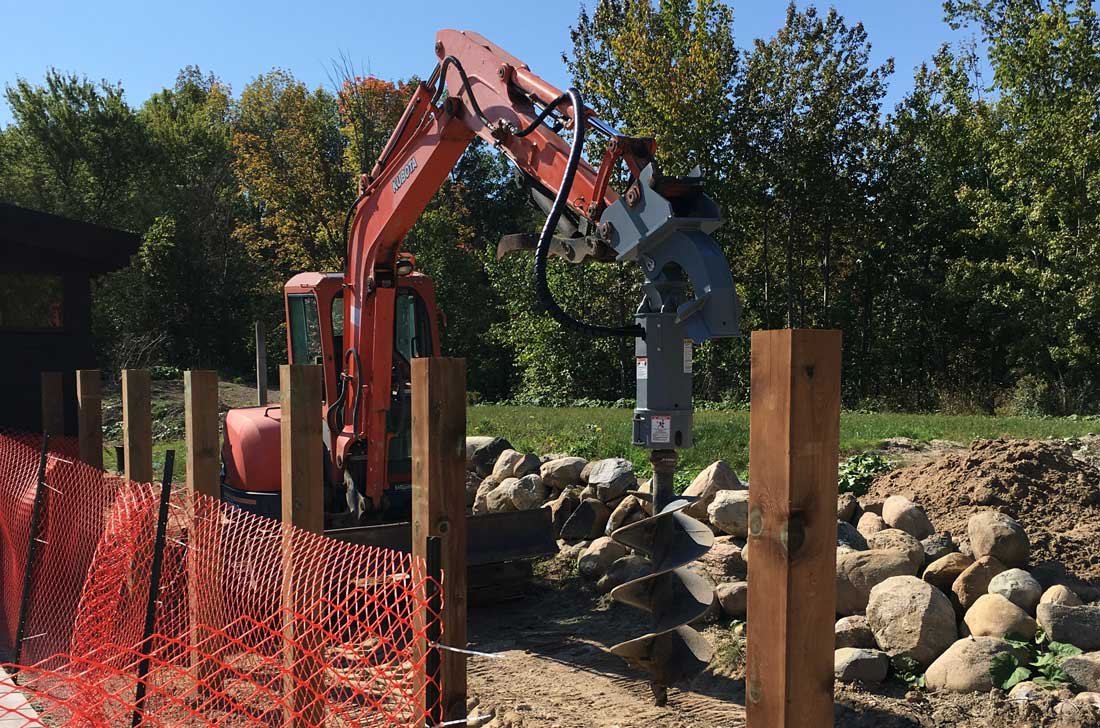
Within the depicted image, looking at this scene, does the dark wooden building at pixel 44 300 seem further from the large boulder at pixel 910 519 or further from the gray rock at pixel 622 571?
the large boulder at pixel 910 519

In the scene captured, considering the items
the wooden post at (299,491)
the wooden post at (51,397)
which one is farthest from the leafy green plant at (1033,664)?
the wooden post at (51,397)

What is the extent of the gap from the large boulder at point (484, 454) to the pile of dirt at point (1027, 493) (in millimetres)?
4116

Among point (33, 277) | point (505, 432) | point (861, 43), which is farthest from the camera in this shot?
point (861, 43)

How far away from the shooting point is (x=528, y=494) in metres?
8.69

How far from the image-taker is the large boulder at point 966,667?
482 cm

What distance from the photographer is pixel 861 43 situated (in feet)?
75.2

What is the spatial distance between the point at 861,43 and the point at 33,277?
65.2 feet

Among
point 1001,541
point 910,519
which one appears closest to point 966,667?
point 1001,541

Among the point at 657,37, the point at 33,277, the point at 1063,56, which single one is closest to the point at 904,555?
the point at 33,277

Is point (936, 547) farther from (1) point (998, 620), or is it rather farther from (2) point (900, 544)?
(1) point (998, 620)

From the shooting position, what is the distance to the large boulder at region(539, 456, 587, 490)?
8.80 m

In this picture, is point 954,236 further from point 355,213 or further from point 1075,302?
point 355,213

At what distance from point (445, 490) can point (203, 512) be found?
85.6 inches

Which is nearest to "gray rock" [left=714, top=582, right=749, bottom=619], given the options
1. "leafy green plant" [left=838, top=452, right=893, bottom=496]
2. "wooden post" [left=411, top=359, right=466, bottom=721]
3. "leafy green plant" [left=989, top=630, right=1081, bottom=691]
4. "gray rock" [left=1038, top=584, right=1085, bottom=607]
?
"leafy green plant" [left=989, top=630, right=1081, bottom=691]
